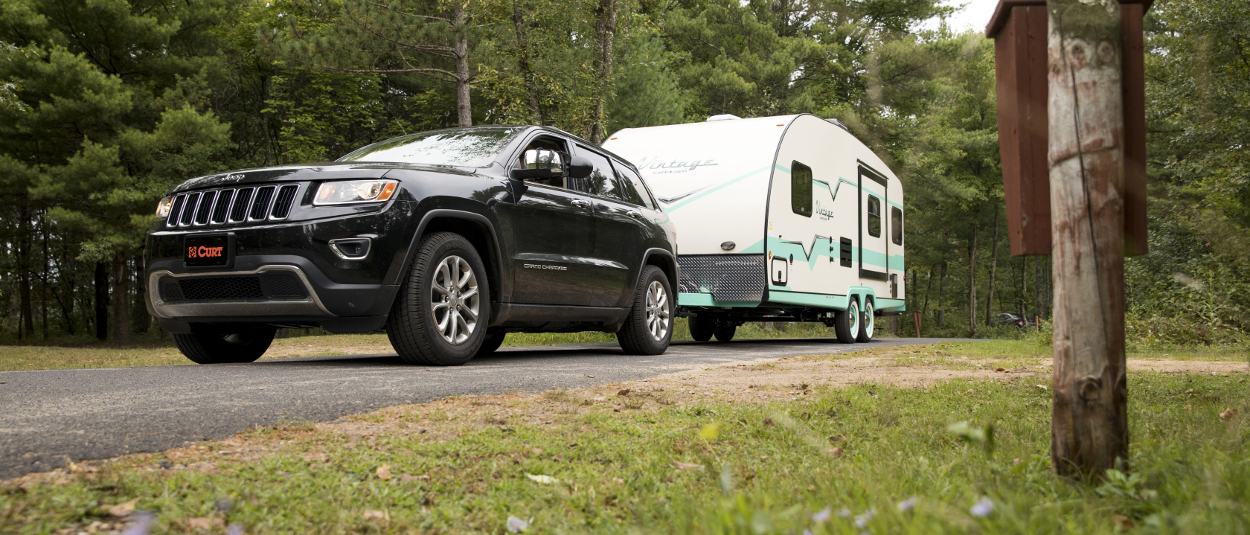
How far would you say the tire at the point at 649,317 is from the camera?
8578 millimetres

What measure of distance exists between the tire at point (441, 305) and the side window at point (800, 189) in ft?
19.7

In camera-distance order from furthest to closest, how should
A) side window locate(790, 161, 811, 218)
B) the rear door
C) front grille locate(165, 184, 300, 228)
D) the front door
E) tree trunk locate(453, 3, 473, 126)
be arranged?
tree trunk locate(453, 3, 473, 126) → side window locate(790, 161, 811, 218) → the rear door → the front door → front grille locate(165, 184, 300, 228)

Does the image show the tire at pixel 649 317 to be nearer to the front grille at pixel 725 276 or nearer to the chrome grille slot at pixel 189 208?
the front grille at pixel 725 276

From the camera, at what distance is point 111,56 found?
2344cm

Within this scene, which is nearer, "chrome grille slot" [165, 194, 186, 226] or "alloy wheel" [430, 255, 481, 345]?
"chrome grille slot" [165, 194, 186, 226]

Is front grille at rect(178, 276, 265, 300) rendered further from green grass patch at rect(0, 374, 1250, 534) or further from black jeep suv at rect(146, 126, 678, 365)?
green grass patch at rect(0, 374, 1250, 534)

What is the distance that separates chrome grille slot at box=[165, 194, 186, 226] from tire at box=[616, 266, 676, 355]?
3957 millimetres

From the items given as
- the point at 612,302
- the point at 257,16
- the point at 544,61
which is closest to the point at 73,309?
the point at 257,16

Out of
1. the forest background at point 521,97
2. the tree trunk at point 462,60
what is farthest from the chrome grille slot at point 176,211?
the tree trunk at point 462,60

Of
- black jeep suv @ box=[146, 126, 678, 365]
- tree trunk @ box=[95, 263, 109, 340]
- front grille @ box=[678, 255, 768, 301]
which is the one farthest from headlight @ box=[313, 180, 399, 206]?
tree trunk @ box=[95, 263, 109, 340]

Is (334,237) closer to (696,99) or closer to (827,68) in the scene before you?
(696,99)

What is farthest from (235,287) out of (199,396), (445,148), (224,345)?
(445,148)

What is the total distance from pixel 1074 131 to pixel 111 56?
2626 cm

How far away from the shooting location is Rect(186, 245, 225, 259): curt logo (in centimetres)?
578
